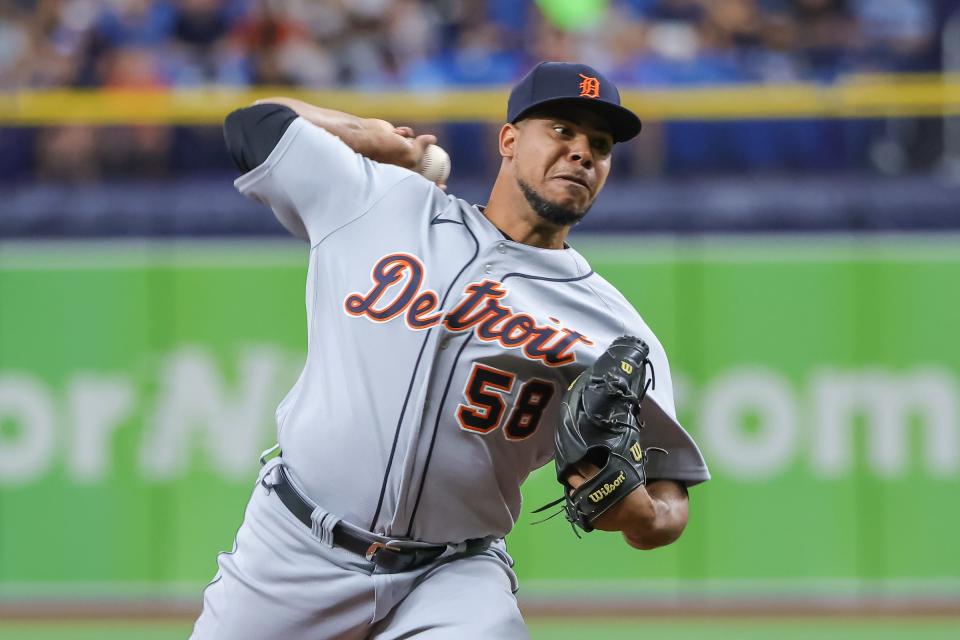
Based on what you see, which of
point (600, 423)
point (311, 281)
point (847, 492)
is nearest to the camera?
point (600, 423)

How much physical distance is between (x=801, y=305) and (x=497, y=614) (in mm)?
4625

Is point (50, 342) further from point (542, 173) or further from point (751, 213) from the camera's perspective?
point (542, 173)

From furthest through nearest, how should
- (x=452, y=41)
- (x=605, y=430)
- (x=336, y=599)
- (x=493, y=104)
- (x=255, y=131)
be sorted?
1. (x=452, y=41)
2. (x=493, y=104)
3. (x=255, y=131)
4. (x=336, y=599)
5. (x=605, y=430)

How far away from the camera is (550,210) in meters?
3.52

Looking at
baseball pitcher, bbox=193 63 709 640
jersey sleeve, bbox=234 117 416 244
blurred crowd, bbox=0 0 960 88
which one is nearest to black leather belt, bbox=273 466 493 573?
baseball pitcher, bbox=193 63 709 640

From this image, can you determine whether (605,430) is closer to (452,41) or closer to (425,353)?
(425,353)

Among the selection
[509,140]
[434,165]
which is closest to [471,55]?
[434,165]

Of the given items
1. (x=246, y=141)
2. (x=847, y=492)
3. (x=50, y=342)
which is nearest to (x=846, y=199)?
(x=847, y=492)

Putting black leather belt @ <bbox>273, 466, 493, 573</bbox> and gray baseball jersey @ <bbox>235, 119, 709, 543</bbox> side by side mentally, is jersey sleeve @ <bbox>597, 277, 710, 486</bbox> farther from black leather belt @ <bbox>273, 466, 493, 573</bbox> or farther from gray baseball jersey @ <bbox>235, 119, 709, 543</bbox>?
black leather belt @ <bbox>273, 466, 493, 573</bbox>

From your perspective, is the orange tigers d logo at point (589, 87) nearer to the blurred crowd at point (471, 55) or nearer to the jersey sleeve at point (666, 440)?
the jersey sleeve at point (666, 440)

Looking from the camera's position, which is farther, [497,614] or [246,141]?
[246,141]

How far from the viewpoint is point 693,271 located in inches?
302

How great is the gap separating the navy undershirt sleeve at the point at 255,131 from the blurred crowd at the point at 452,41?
5063 millimetres

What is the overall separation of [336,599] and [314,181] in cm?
103
